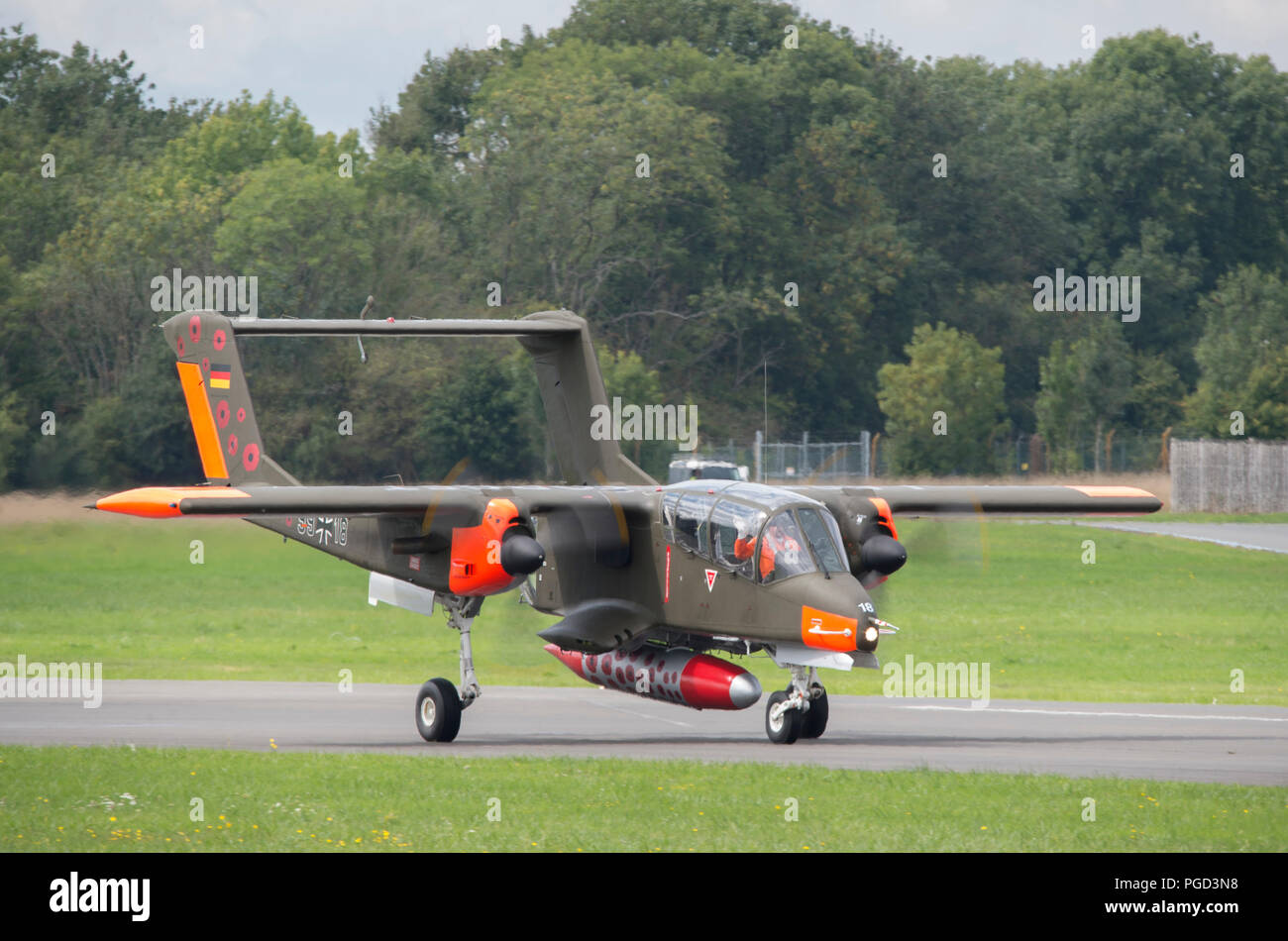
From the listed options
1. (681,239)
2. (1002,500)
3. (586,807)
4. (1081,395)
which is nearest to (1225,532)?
(1081,395)

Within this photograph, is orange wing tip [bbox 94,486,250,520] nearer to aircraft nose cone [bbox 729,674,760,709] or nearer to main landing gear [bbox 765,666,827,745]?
aircraft nose cone [bbox 729,674,760,709]

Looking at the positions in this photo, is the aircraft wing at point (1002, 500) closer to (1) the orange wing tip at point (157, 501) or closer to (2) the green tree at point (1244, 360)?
(1) the orange wing tip at point (157, 501)

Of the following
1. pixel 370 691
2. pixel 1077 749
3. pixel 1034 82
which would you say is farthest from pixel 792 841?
pixel 1034 82

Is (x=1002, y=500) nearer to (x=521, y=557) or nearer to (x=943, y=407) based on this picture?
(x=521, y=557)

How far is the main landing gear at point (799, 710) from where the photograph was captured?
20.1 m

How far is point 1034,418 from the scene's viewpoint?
8119 centimetres

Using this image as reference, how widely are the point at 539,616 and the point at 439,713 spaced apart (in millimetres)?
2033

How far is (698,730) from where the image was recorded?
73.4 ft

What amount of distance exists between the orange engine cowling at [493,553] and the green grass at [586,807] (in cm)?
239

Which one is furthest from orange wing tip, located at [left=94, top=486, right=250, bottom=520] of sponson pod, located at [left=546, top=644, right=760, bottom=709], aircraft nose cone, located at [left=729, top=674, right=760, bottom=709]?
aircraft nose cone, located at [left=729, top=674, right=760, bottom=709]

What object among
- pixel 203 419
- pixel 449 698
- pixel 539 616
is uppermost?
pixel 203 419

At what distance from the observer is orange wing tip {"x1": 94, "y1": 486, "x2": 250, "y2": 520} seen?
1936cm

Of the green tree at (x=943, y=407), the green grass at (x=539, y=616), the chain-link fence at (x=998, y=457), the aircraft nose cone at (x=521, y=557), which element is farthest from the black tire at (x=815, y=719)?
the green tree at (x=943, y=407)

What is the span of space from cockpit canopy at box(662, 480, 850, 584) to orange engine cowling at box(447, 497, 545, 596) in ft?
6.99
